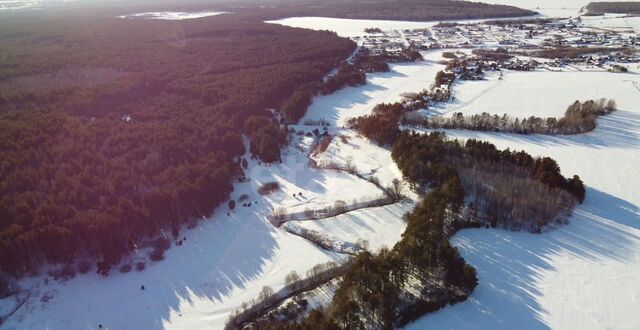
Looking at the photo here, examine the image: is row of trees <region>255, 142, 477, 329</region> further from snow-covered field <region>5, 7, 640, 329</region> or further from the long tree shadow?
snow-covered field <region>5, 7, 640, 329</region>

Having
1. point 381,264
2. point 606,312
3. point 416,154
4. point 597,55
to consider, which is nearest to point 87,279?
point 381,264

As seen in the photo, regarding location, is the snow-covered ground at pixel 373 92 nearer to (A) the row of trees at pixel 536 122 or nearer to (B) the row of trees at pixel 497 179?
(A) the row of trees at pixel 536 122

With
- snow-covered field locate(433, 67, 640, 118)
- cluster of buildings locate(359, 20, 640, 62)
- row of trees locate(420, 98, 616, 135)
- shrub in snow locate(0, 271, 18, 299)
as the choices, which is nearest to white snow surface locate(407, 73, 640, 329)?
row of trees locate(420, 98, 616, 135)

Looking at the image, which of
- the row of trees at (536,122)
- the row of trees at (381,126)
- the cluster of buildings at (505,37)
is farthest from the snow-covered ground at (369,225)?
the cluster of buildings at (505,37)

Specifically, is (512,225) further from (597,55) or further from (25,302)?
(597,55)

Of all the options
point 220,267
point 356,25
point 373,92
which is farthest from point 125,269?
point 356,25
